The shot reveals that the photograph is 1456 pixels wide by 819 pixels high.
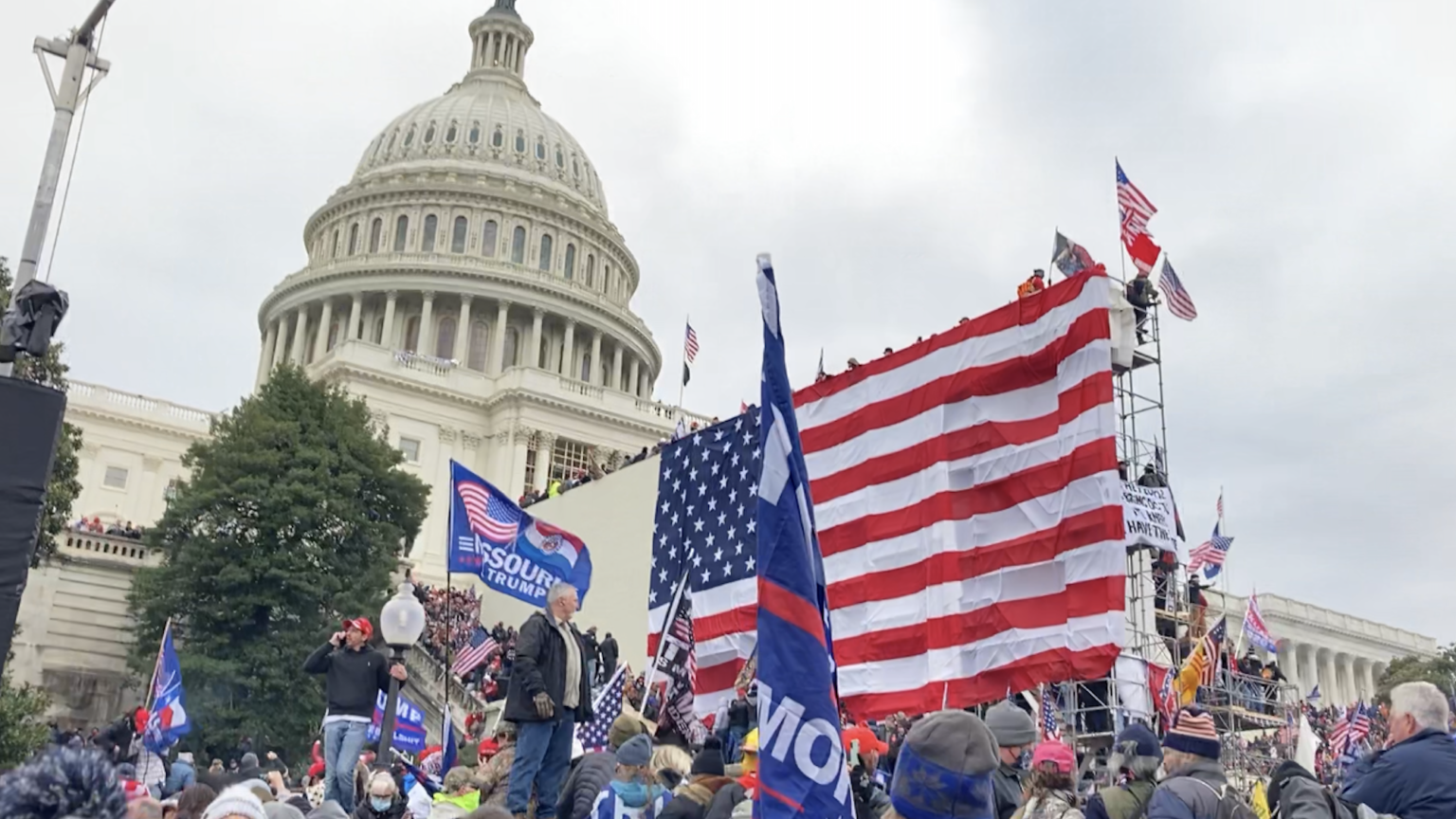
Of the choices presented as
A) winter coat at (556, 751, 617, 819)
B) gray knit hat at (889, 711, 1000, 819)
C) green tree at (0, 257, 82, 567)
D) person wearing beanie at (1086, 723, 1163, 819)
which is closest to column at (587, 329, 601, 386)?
green tree at (0, 257, 82, 567)

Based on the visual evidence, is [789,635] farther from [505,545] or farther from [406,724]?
[406,724]

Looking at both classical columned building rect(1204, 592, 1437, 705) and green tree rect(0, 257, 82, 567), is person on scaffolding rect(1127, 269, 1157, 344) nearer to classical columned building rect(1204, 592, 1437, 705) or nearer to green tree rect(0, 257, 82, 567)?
green tree rect(0, 257, 82, 567)

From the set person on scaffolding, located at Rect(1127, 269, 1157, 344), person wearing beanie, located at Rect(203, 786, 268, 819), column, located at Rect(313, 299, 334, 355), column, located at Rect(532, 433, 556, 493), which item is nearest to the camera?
person wearing beanie, located at Rect(203, 786, 268, 819)

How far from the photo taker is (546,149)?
8962 centimetres

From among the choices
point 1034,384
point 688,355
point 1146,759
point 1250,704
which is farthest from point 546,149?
point 1146,759

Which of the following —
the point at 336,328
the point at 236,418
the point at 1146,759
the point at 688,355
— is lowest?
the point at 1146,759

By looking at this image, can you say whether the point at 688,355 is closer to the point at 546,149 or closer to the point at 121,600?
the point at 121,600

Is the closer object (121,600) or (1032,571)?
(1032,571)

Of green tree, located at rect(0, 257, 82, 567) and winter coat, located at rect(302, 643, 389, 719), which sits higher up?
green tree, located at rect(0, 257, 82, 567)

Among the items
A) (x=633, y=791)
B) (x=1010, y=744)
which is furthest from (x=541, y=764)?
(x=1010, y=744)

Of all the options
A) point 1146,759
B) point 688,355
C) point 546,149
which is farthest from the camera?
point 546,149

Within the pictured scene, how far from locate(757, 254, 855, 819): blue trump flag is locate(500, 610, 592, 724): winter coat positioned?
447 cm

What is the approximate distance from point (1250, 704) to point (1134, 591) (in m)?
7.30

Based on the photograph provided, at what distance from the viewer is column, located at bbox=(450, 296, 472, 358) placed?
7381cm
